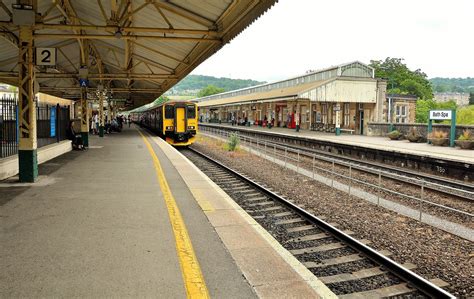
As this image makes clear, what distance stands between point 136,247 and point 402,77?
305ft

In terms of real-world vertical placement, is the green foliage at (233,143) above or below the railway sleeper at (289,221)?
above

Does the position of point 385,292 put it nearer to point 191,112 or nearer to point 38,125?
point 38,125

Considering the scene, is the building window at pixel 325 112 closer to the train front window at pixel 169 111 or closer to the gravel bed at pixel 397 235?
the train front window at pixel 169 111

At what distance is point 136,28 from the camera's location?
11422mm

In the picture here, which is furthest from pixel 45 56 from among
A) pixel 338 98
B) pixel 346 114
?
pixel 346 114

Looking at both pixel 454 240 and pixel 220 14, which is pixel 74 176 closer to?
pixel 220 14

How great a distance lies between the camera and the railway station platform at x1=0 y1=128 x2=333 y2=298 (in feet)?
13.4

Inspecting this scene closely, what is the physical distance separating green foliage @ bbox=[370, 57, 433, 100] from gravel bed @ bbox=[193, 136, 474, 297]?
7852cm

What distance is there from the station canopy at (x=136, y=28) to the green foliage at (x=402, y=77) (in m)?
72.8

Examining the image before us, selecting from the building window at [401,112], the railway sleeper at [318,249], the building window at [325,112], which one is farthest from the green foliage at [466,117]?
the railway sleeper at [318,249]

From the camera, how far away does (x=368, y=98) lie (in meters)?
33.2

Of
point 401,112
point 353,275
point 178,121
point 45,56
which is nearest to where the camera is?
point 353,275

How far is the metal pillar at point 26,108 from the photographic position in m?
→ 9.90

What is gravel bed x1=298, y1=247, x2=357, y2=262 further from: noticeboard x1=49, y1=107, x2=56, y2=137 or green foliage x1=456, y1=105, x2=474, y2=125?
Result: green foliage x1=456, y1=105, x2=474, y2=125
